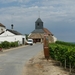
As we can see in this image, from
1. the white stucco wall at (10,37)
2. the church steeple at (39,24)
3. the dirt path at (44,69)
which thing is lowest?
the dirt path at (44,69)

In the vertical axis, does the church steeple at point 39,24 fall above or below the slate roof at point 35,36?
above

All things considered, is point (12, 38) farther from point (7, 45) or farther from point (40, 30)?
point (40, 30)

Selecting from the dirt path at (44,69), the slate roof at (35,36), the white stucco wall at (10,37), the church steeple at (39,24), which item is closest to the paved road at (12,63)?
the dirt path at (44,69)

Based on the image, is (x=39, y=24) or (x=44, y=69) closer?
(x=44, y=69)

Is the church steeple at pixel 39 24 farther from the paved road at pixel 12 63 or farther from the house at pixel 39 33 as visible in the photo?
the paved road at pixel 12 63

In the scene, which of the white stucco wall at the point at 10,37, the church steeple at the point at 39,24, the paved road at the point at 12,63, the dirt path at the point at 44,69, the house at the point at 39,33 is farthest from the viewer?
the church steeple at the point at 39,24

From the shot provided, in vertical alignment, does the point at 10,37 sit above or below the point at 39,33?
below

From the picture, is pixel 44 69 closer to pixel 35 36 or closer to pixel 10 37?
pixel 10 37

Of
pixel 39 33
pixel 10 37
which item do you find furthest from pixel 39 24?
pixel 10 37

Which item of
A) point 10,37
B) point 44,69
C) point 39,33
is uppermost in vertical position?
point 39,33

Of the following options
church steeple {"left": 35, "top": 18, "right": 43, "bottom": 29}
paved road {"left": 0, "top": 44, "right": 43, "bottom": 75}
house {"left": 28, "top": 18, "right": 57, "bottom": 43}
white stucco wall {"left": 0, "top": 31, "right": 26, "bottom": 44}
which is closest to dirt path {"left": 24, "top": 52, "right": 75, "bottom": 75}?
paved road {"left": 0, "top": 44, "right": 43, "bottom": 75}

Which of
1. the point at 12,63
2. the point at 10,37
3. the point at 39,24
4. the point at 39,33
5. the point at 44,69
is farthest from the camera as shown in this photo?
the point at 39,24

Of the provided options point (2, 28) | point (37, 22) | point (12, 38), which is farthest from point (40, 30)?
point (12, 38)

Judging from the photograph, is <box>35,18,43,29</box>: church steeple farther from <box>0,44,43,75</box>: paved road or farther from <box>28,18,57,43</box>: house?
<box>0,44,43,75</box>: paved road
